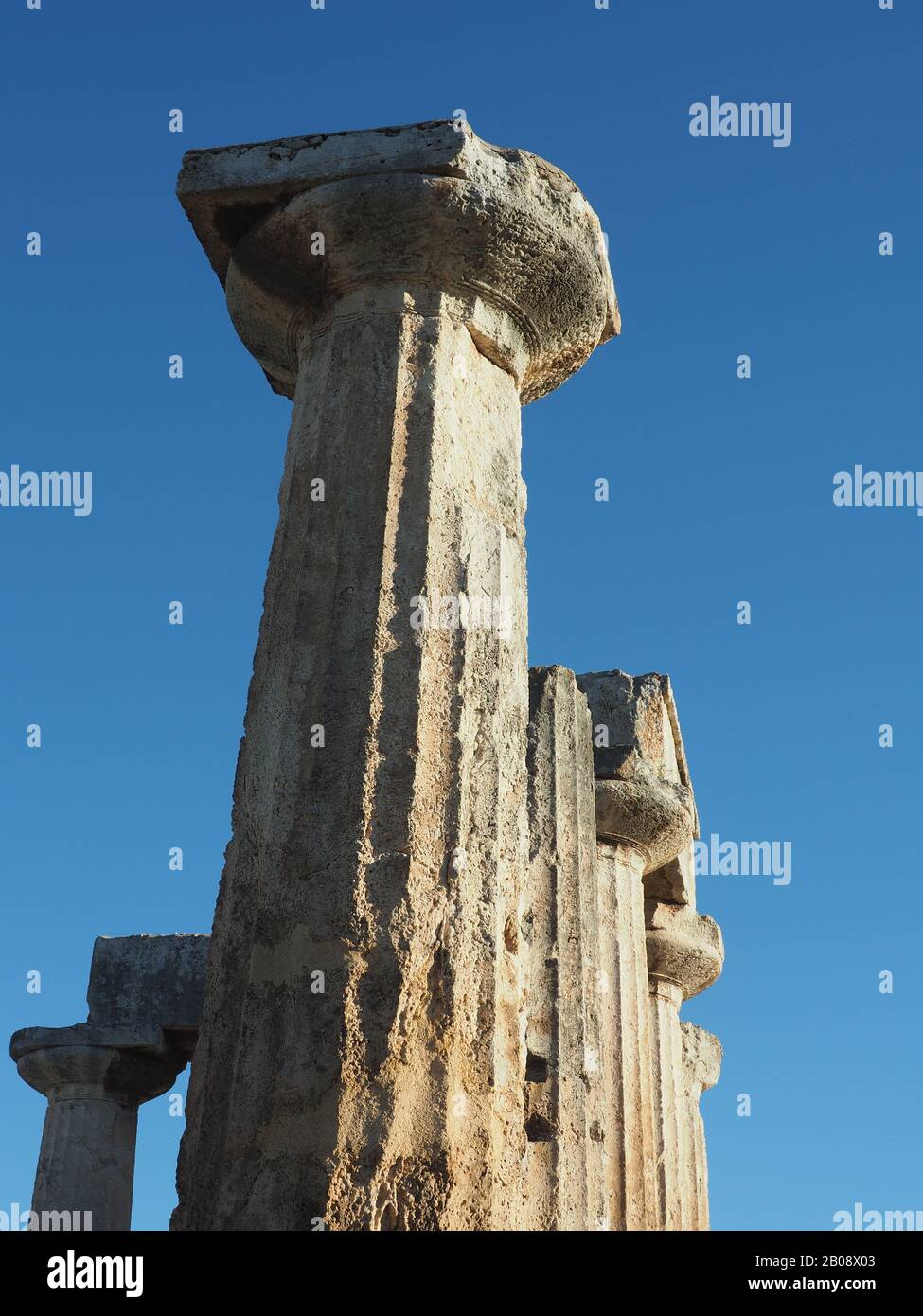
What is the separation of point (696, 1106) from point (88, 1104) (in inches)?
245

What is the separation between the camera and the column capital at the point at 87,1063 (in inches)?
513

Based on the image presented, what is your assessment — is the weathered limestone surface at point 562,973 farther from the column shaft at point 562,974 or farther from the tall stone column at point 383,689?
the tall stone column at point 383,689

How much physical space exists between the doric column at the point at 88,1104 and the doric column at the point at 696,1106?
15.5 ft

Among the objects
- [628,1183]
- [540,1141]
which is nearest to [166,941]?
[628,1183]

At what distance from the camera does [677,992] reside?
1402 centimetres

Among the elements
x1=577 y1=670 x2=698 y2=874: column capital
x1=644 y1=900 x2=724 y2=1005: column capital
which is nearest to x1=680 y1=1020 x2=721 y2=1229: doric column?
x1=644 y1=900 x2=724 y2=1005: column capital

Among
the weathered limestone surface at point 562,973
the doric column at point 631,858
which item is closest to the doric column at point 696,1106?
the doric column at point 631,858

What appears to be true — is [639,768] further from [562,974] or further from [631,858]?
[562,974]

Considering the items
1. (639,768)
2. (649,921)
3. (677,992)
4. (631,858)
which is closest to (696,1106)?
(677,992)
